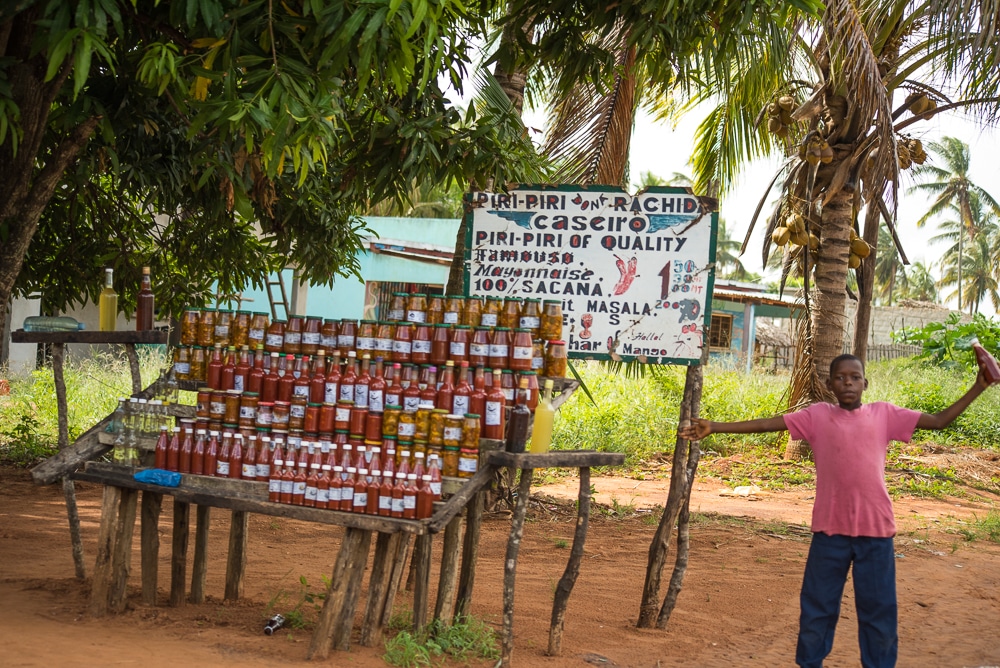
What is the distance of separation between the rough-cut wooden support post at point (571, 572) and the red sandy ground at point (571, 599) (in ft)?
0.45

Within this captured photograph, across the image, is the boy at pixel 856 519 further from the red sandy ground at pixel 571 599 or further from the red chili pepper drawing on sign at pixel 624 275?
the red chili pepper drawing on sign at pixel 624 275

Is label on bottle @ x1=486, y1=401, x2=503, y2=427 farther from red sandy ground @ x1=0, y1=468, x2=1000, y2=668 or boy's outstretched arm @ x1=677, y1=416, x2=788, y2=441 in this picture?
red sandy ground @ x1=0, y1=468, x2=1000, y2=668

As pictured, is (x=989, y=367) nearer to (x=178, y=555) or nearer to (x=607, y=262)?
(x=607, y=262)

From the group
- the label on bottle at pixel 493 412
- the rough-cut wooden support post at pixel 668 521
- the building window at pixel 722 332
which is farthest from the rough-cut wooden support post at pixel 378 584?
the building window at pixel 722 332

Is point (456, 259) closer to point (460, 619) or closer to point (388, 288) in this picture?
point (460, 619)

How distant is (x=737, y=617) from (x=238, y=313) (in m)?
3.76

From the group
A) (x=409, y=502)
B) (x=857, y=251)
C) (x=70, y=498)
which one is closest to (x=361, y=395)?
(x=409, y=502)

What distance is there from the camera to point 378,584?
16.4 feet

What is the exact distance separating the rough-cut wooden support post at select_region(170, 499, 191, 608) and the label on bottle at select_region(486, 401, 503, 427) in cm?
194

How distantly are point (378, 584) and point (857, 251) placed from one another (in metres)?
8.30

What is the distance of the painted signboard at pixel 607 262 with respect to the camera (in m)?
5.60

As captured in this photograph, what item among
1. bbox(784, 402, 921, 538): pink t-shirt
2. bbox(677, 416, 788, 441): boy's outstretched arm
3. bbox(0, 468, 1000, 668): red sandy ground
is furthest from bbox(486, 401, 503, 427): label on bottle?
bbox(784, 402, 921, 538): pink t-shirt

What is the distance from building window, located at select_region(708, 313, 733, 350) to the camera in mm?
23078

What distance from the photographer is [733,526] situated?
30.5ft
